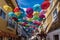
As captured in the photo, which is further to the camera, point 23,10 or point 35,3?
point 23,10

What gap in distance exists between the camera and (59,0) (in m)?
7.13

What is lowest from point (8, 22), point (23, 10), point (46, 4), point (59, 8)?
point (59, 8)

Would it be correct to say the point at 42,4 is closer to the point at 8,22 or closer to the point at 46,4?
the point at 46,4

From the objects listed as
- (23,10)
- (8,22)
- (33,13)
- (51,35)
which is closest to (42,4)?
(33,13)

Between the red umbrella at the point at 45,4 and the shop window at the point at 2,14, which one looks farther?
the shop window at the point at 2,14

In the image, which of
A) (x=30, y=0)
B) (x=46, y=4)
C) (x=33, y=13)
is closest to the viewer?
(x=46, y=4)

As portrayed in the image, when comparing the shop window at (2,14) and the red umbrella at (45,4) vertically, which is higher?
the shop window at (2,14)

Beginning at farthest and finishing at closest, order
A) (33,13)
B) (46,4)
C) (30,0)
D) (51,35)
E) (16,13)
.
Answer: (51,35)
(16,13)
(33,13)
(30,0)
(46,4)

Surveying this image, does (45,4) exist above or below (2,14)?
below

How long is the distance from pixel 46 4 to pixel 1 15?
5.33 meters

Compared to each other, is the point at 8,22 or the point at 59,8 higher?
the point at 8,22

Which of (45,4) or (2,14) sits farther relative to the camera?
(2,14)

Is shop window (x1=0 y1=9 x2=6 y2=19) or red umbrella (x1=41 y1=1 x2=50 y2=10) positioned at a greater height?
shop window (x1=0 y1=9 x2=6 y2=19)

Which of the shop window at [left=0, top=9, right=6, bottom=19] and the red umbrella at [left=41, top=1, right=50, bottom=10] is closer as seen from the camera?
the red umbrella at [left=41, top=1, right=50, bottom=10]
